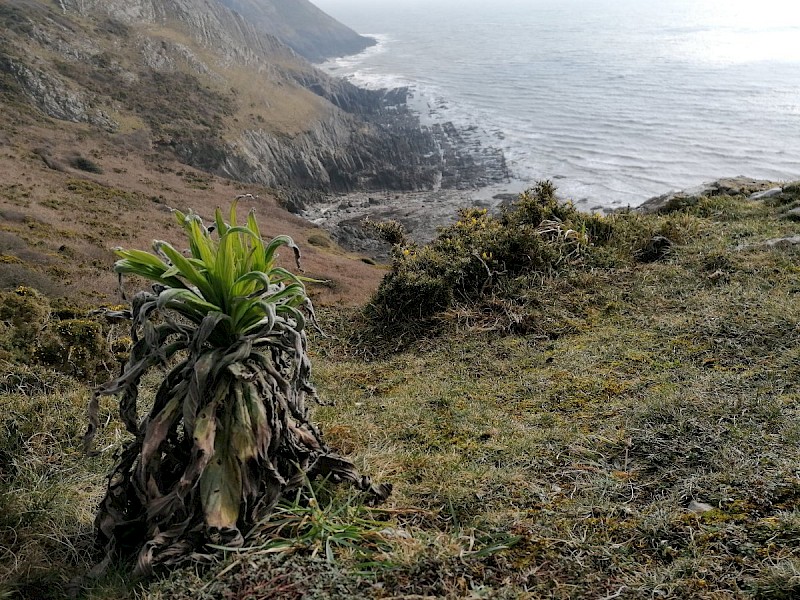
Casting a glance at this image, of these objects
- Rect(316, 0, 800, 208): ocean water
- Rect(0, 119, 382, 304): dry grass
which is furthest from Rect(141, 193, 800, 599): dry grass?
Rect(316, 0, 800, 208): ocean water

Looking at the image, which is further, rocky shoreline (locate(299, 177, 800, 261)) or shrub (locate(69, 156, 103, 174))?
rocky shoreline (locate(299, 177, 800, 261))

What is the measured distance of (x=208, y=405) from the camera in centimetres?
276

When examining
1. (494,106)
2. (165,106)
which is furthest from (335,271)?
(494,106)

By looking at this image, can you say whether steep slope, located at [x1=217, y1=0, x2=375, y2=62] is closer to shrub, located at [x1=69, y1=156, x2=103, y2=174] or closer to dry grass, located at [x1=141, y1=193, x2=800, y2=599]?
shrub, located at [x1=69, y1=156, x2=103, y2=174]

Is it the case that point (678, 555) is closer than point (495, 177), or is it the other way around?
point (678, 555)

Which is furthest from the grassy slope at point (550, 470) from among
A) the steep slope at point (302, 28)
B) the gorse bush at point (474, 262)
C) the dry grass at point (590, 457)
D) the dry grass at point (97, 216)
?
the steep slope at point (302, 28)

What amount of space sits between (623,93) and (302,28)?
8782 cm

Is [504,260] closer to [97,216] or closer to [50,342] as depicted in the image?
[50,342]

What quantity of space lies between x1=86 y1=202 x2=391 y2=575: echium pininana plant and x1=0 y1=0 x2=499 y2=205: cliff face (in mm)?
43450

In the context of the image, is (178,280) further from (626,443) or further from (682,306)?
(682,306)

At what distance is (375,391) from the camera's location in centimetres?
623

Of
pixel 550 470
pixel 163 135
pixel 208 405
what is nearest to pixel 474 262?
pixel 550 470

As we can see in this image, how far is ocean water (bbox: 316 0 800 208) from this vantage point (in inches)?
1538

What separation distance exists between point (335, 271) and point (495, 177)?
23.0 meters
